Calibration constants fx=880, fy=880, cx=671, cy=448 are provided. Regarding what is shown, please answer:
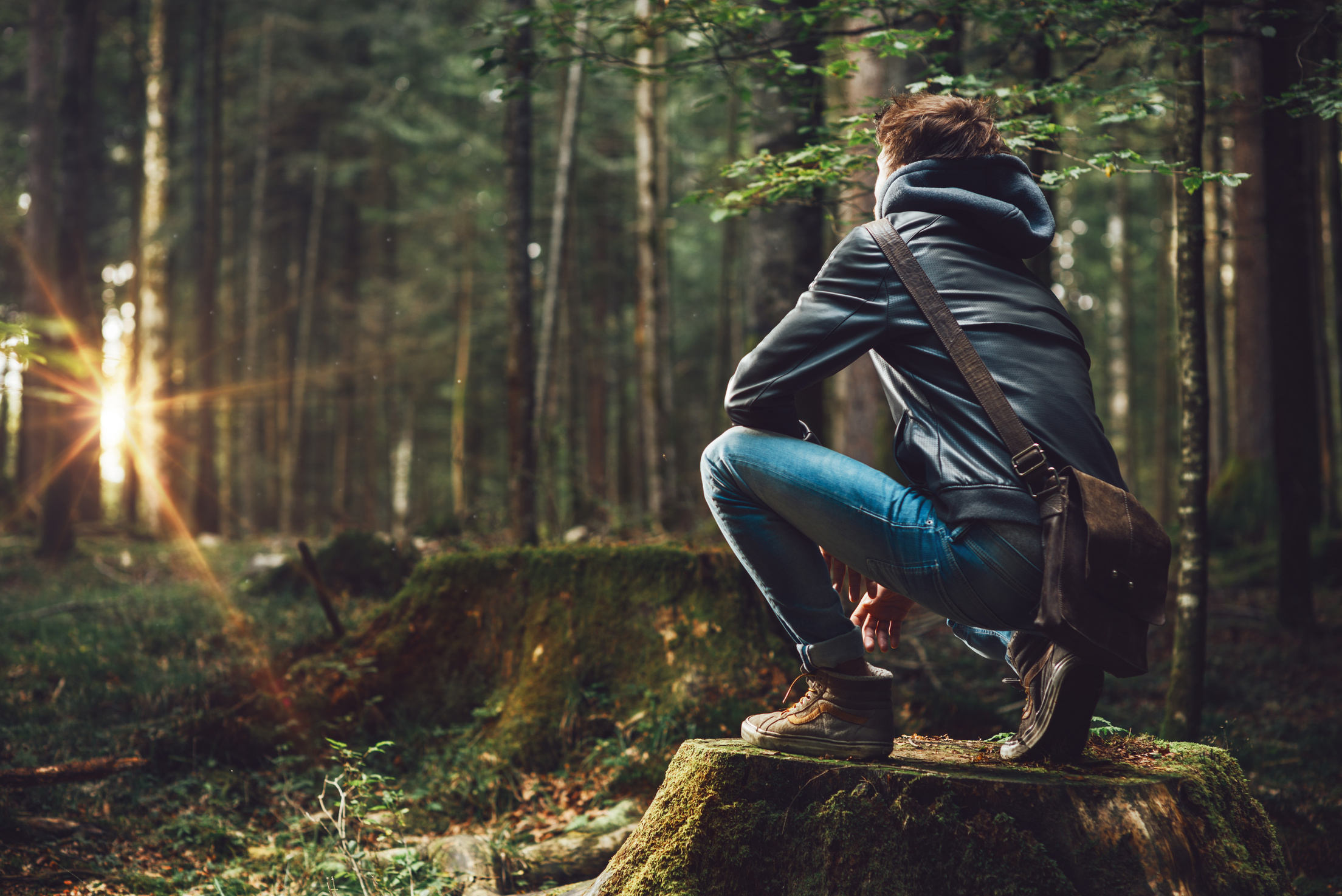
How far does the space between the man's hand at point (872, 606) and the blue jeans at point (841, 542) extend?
0.51 feet

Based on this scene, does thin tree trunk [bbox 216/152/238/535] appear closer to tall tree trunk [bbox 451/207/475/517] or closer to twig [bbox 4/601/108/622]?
tall tree trunk [bbox 451/207/475/517]

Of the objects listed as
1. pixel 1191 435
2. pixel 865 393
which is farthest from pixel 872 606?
pixel 865 393

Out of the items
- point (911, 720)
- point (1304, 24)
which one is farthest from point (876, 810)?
point (1304, 24)

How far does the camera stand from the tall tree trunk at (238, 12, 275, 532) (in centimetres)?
2033

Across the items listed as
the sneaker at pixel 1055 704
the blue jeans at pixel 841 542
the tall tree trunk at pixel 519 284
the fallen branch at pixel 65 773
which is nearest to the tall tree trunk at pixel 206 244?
the tall tree trunk at pixel 519 284

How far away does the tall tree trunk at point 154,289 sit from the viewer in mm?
16750

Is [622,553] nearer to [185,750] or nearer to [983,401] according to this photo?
[185,750]

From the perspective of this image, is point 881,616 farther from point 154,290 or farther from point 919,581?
point 154,290

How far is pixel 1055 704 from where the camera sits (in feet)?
7.79

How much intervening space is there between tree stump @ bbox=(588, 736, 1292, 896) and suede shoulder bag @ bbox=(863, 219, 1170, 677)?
37 cm

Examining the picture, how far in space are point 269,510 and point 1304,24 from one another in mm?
25777

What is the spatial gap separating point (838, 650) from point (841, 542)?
33 cm

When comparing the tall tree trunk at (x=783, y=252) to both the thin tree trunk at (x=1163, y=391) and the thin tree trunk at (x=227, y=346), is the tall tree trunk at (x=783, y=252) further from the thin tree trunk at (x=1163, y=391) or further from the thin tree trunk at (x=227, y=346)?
the thin tree trunk at (x=227, y=346)

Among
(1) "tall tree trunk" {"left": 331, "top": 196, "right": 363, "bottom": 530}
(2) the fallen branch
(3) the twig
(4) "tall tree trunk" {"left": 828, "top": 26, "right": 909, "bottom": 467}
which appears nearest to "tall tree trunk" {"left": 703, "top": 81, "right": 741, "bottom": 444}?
(4) "tall tree trunk" {"left": 828, "top": 26, "right": 909, "bottom": 467}
